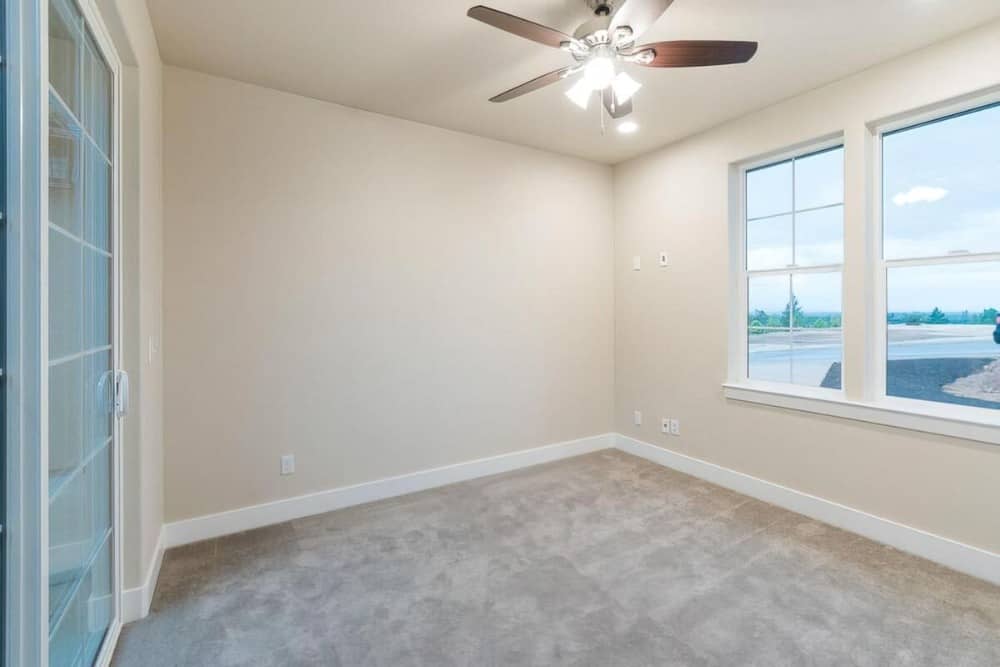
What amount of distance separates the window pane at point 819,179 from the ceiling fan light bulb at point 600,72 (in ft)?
6.16

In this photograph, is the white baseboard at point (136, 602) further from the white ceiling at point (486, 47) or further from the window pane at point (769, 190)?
the window pane at point (769, 190)

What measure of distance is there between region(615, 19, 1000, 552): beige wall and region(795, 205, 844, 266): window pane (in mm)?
156

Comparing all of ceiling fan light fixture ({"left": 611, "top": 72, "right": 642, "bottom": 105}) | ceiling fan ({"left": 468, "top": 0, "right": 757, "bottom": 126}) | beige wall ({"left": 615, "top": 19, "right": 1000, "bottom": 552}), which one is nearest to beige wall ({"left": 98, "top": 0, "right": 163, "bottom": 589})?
ceiling fan ({"left": 468, "top": 0, "right": 757, "bottom": 126})

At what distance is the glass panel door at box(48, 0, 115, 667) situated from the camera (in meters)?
1.31

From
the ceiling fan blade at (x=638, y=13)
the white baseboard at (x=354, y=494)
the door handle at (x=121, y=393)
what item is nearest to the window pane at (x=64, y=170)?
the door handle at (x=121, y=393)

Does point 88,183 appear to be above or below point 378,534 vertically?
above

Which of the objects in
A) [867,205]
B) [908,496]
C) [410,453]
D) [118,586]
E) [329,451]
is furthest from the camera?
[410,453]

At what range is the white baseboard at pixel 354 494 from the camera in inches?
109

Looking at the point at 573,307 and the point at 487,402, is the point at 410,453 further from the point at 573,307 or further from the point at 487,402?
the point at 573,307

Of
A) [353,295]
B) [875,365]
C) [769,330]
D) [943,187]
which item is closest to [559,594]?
[353,295]

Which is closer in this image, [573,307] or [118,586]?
[118,586]

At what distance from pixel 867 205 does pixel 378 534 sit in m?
3.50

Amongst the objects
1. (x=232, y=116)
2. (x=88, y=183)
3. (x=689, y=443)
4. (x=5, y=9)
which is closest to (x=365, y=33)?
(x=232, y=116)

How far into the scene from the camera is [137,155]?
2025 mm
